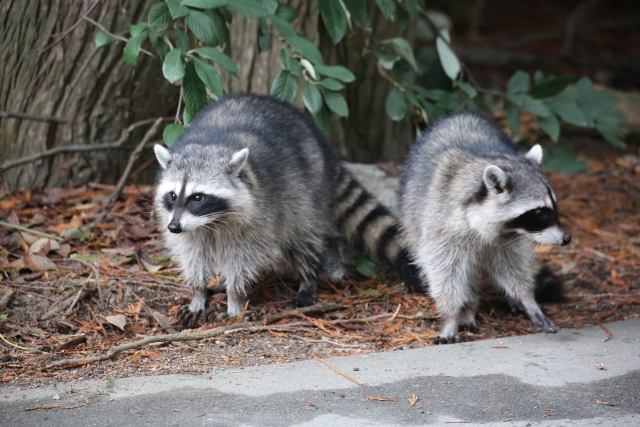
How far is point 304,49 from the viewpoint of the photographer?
466 cm

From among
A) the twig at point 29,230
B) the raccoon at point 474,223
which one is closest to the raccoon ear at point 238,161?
the raccoon at point 474,223

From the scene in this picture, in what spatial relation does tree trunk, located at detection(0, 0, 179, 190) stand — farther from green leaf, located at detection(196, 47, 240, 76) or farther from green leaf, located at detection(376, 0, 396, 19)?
green leaf, located at detection(376, 0, 396, 19)

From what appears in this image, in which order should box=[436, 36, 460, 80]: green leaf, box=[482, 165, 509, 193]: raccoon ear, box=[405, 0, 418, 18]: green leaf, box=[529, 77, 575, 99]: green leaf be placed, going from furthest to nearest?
box=[529, 77, 575, 99]: green leaf → box=[436, 36, 460, 80]: green leaf → box=[405, 0, 418, 18]: green leaf → box=[482, 165, 509, 193]: raccoon ear

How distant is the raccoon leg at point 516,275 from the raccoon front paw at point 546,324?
0.12 metres

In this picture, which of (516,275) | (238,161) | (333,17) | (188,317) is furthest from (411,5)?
(188,317)

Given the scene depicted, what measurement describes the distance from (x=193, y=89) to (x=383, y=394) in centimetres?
222

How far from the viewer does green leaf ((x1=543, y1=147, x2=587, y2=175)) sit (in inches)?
252

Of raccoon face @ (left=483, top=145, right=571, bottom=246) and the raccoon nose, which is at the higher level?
raccoon face @ (left=483, top=145, right=571, bottom=246)

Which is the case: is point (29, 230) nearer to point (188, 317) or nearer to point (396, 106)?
point (188, 317)

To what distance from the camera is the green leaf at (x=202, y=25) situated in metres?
4.09

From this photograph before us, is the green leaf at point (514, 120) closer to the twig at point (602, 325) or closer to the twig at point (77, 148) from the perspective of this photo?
the twig at point (602, 325)

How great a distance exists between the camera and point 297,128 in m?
4.89

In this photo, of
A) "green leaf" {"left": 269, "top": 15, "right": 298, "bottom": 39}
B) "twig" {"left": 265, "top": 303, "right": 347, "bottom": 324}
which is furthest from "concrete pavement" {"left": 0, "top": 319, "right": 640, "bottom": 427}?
"green leaf" {"left": 269, "top": 15, "right": 298, "bottom": 39}

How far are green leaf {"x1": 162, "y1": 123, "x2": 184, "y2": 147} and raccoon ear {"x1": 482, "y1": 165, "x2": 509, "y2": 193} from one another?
1959mm
